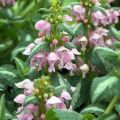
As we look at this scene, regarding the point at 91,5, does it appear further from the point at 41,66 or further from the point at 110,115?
the point at 110,115

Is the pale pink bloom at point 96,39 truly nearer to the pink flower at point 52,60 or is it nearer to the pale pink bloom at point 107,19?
the pale pink bloom at point 107,19

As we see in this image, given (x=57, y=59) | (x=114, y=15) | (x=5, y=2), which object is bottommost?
(x=5, y=2)

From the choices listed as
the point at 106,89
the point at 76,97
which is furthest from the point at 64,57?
the point at 106,89

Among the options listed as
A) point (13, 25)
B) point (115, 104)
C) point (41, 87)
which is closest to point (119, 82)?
point (115, 104)

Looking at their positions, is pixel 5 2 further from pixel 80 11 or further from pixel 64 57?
pixel 64 57

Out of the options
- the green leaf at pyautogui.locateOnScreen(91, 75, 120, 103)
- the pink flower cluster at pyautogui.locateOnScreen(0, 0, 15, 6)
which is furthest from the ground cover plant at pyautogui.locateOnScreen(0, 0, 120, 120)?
the pink flower cluster at pyautogui.locateOnScreen(0, 0, 15, 6)

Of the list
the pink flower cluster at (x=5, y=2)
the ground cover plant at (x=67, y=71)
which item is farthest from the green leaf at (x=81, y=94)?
the pink flower cluster at (x=5, y=2)
